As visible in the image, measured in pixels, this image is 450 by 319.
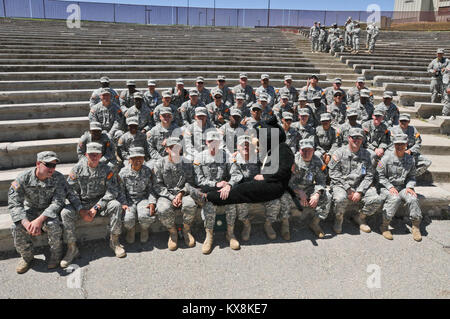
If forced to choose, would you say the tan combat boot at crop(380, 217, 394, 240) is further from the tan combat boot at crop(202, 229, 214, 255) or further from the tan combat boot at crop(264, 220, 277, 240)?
the tan combat boot at crop(202, 229, 214, 255)

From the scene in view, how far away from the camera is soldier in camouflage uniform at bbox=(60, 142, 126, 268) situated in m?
4.21

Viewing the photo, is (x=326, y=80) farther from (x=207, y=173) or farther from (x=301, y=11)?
(x=301, y=11)

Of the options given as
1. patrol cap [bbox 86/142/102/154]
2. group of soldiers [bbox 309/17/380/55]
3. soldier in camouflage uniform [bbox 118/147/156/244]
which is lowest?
soldier in camouflage uniform [bbox 118/147/156/244]

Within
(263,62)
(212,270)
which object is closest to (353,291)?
(212,270)

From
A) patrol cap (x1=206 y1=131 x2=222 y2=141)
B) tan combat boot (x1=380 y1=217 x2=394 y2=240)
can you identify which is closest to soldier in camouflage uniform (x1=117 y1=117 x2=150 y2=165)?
patrol cap (x1=206 y1=131 x2=222 y2=141)

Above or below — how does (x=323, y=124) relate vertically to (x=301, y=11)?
below

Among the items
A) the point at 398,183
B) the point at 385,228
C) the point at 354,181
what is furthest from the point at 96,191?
the point at 398,183

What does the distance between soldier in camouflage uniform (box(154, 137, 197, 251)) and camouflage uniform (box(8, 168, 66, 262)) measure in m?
1.40

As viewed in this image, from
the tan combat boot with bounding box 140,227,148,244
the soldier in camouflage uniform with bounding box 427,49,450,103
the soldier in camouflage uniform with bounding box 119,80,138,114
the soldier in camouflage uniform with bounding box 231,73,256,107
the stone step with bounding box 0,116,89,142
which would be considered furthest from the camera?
the soldier in camouflage uniform with bounding box 427,49,450,103

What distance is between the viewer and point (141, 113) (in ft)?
22.0

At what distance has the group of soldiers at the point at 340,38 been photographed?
14.6 meters

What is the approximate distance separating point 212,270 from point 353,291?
181 centimetres

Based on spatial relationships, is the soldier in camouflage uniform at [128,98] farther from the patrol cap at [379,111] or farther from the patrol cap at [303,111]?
the patrol cap at [379,111]

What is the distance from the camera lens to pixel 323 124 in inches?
245
